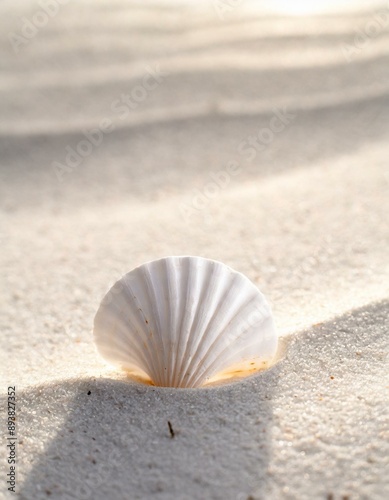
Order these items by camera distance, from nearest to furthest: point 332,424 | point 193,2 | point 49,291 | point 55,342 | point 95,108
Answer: point 332,424 < point 55,342 < point 49,291 < point 95,108 < point 193,2

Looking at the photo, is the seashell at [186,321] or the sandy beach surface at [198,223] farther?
the seashell at [186,321]

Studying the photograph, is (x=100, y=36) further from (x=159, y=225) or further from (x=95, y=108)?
(x=159, y=225)

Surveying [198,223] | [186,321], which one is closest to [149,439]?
[186,321]

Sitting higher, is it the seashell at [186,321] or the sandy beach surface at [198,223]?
the seashell at [186,321]

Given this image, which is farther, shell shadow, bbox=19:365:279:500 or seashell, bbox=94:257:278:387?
seashell, bbox=94:257:278:387

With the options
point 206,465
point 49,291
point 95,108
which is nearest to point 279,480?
point 206,465

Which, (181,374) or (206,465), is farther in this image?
(181,374)

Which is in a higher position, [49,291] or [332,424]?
[332,424]
